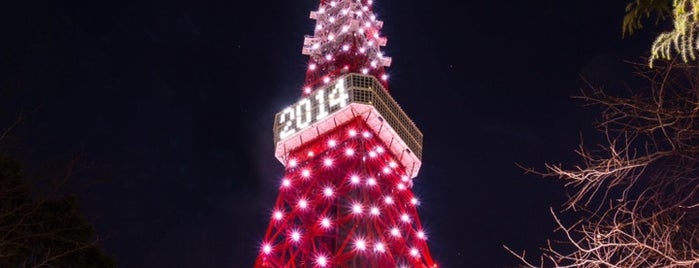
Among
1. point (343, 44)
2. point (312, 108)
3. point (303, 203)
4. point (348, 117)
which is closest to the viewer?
point (303, 203)

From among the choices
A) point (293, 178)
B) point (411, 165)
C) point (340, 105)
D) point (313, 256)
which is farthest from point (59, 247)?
point (411, 165)

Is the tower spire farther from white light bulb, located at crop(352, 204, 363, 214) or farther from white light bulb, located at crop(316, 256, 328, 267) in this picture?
white light bulb, located at crop(316, 256, 328, 267)

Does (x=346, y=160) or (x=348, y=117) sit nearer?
(x=346, y=160)

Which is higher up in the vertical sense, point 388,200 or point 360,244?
point 388,200

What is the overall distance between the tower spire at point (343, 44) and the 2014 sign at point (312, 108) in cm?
149

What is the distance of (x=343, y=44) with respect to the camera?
4016cm

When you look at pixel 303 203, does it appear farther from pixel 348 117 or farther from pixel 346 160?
pixel 348 117

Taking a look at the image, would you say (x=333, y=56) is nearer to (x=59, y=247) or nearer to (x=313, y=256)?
(x=313, y=256)

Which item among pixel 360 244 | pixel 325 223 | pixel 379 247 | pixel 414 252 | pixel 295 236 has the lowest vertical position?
pixel 414 252

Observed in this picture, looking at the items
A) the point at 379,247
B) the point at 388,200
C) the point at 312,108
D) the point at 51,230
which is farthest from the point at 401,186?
the point at 51,230

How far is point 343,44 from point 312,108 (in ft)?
19.2

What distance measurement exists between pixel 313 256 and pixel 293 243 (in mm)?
1190

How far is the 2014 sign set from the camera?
35125 mm

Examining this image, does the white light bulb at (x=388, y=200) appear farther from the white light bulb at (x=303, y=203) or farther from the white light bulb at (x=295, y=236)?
the white light bulb at (x=295, y=236)
